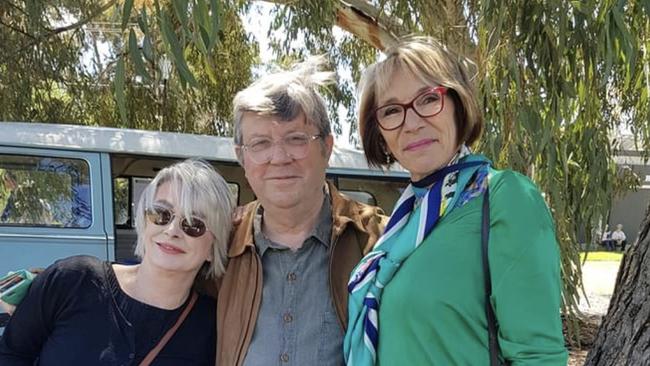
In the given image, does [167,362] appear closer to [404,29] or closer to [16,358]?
[16,358]

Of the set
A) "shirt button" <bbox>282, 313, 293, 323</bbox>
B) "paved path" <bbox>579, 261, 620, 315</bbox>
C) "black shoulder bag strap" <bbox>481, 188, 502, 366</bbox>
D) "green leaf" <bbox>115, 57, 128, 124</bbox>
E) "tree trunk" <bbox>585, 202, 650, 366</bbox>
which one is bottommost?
"paved path" <bbox>579, 261, 620, 315</bbox>

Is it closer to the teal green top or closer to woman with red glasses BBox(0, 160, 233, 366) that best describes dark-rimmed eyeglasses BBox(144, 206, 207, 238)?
woman with red glasses BBox(0, 160, 233, 366)

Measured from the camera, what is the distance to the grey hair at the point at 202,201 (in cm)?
198

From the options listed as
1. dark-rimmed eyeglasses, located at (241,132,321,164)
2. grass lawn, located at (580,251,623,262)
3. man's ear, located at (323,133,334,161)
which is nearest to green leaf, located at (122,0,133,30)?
dark-rimmed eyeglasses, located at (241,132,321,164)

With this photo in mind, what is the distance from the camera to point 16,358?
192 cm

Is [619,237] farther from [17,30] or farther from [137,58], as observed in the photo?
[137,58]

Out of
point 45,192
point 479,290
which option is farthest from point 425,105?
point 45,192

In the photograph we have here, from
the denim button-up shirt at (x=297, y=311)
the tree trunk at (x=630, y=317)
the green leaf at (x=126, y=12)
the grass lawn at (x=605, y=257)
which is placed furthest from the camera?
the grass lawn at (x=605, y=257)

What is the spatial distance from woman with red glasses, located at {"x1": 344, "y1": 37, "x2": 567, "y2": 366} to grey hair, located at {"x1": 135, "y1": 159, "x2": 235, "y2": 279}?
0.52 metres

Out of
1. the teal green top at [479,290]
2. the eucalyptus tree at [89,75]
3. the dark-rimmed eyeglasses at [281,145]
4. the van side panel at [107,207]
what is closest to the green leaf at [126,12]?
the dark-rimmed eyeglasses at [281,145]

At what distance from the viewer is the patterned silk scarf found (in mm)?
1549

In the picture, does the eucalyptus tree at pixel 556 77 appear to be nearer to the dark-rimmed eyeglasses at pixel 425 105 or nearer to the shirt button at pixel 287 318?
the dark-rimmed eyeglasses at pixel 425 105

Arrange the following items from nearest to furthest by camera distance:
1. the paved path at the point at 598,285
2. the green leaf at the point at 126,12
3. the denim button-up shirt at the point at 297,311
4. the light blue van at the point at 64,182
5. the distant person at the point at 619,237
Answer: the denim button-up shirt at the point at 297,311 < the green leaf at the point at 126,12 < the light blue van at the point at 64,182 < the paved path at the point at 598,285 < the distant person at the point at 619,237

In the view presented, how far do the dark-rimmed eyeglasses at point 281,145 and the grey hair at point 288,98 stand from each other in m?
0.05
